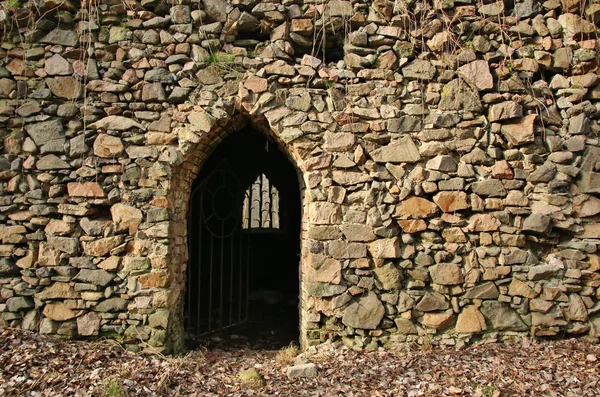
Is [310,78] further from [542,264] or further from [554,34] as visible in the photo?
[542,264]

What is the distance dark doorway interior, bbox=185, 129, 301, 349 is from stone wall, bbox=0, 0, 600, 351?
863mm

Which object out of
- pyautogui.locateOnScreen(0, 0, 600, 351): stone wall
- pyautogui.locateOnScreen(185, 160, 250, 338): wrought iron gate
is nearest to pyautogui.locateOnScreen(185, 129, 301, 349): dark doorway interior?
pyautogui.locateOnScreen(185, 160, 250, 338): wrought iron gate

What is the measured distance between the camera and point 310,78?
4.08 metres

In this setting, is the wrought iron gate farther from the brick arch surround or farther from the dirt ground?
the dirt ground

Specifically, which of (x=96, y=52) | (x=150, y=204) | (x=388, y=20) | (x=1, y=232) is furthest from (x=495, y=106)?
(x=1, y=232)

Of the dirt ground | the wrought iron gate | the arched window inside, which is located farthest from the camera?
the arched window inside

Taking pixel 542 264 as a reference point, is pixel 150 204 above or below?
above

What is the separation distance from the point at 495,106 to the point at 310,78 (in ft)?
5.84

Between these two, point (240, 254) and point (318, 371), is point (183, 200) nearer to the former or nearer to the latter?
point (240, 254)

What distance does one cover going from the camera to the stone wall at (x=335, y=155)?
390 cm

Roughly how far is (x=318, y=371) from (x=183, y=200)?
80.6 inches

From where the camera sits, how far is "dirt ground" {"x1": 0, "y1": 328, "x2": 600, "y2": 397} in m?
3.20

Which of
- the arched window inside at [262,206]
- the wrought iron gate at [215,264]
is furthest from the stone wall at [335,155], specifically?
the arched window inside at [262,206]

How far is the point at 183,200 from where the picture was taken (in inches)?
167
